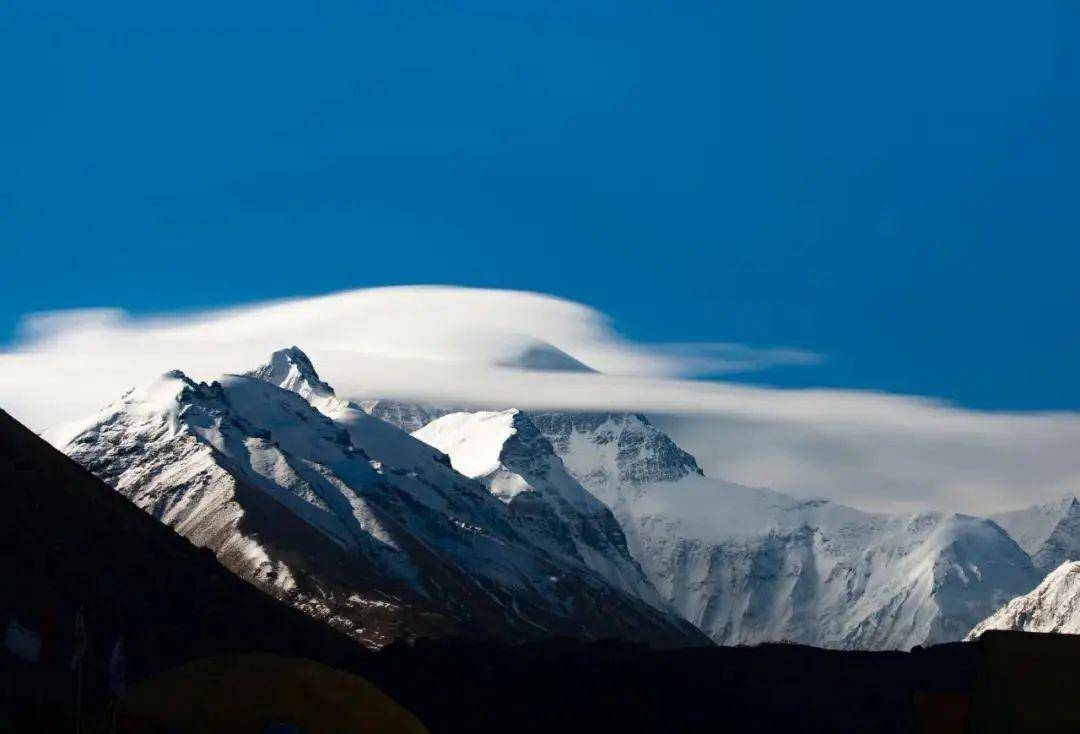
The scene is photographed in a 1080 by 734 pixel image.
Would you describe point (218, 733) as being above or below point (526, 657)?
below

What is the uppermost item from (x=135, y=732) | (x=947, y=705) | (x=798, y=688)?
(x=798, y=688)

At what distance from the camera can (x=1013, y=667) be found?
83.2 metres

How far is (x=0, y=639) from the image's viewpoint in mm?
190250

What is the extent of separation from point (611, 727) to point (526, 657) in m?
24.9

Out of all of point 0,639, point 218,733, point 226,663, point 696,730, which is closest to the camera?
point 218,733

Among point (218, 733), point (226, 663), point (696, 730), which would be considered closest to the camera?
point (218, 733)

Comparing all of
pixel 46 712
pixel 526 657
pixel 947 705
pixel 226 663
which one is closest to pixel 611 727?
pixel 526 657

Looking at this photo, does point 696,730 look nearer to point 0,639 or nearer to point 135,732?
point 0,639

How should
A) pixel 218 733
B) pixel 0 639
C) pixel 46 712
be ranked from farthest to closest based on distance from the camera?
pixel 0 639
pixel 46 712
pixel 218 733

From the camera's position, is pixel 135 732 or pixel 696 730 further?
pixel 696 730

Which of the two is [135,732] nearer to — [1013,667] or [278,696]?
[278,696]

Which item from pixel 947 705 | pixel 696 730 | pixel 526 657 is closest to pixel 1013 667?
pixel 947 705

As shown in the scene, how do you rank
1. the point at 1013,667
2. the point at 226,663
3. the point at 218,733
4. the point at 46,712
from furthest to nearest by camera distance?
the point at 46,712, the point at 226,663, the point at 218,733, the point at 1013,667

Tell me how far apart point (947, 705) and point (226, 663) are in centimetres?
4239
